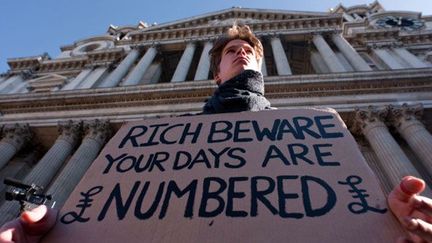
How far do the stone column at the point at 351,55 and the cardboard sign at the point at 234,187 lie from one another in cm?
1419

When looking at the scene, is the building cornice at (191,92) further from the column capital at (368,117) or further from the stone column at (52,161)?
the stone column at (52,161)

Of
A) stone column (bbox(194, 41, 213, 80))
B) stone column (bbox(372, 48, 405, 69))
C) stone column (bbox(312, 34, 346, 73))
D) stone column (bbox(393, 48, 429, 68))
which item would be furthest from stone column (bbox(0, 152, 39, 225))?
stone column (bbox(393, 48, 429, 68))

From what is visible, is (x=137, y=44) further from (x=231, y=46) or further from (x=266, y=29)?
(x=231, y=46)

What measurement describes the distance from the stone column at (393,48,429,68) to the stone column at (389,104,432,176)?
234 inches

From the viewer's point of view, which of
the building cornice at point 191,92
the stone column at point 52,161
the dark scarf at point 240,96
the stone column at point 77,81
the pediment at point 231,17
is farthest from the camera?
the pediment at point 231,17

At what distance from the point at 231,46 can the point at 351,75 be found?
10.3 m

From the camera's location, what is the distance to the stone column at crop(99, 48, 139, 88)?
17.2 meters

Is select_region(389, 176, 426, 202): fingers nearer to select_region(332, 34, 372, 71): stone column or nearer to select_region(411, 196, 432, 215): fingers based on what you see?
select_region(411, 196, 432, 215): fingers

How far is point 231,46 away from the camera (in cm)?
354

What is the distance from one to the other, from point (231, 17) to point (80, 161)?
1847cm

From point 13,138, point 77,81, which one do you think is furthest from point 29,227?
point 77,81

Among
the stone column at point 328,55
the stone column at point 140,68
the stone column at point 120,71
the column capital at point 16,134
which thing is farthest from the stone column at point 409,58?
the column capital at point 16,134

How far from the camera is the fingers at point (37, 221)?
5.40ft

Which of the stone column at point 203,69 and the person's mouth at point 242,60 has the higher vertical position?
the stone column at point 203,69
